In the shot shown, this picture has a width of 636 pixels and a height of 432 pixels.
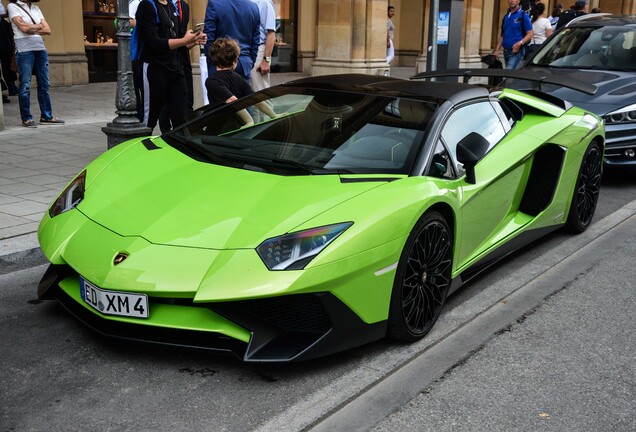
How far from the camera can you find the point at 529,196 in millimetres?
5590

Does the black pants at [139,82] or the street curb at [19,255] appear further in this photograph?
the black pants at [139,82]

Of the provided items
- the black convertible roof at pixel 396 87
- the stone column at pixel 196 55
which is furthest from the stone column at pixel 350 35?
the black convertible roof at pixel 396 87

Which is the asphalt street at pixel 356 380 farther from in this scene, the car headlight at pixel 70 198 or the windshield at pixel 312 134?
the windshield at pixel 312 134

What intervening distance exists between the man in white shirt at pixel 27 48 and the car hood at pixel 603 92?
6354 mm

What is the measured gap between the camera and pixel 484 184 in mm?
4848

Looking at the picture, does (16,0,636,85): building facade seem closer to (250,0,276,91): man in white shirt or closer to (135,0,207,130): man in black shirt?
(250,0,276,91): man in white shirt

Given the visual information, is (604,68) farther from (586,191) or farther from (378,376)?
(378,376)

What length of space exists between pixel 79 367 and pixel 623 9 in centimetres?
3580

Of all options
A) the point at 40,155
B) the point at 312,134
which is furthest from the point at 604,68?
the point at 40,155

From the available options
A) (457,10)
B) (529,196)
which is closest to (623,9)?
(457,10)

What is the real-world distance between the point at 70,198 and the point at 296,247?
1593 millimetres

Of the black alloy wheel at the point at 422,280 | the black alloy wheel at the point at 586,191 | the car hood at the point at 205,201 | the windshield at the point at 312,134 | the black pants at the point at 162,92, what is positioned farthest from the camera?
the black pants at the point at 162,92

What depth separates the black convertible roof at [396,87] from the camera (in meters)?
4.99

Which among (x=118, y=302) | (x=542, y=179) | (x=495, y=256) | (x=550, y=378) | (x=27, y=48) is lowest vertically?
(x=550, y=378)
